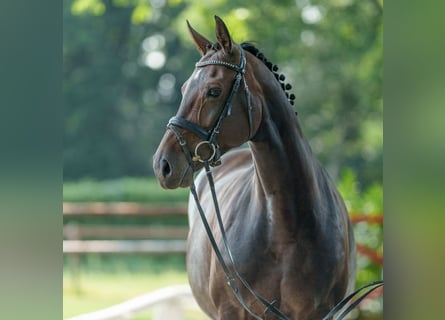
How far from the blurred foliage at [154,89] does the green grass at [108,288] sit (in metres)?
5.30

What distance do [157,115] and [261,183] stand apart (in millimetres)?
20790

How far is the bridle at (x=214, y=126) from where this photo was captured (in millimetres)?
3213

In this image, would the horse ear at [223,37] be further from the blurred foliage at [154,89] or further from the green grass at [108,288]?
the blurred foliage at [154,89]

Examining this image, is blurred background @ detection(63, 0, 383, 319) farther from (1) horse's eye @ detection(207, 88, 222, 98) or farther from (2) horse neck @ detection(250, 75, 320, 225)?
(1) horse's eye @ detection(207, 88, 222, 98)

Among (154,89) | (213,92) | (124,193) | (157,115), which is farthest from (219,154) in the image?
(154,89)

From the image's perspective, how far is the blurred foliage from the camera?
1900cm

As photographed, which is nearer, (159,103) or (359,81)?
(359,81)

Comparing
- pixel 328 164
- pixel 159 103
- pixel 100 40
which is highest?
pixel 100 40

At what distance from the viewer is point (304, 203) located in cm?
355

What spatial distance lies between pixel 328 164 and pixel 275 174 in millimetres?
18850

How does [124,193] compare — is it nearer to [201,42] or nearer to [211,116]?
[201,42]

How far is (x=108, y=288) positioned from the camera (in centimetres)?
1225
